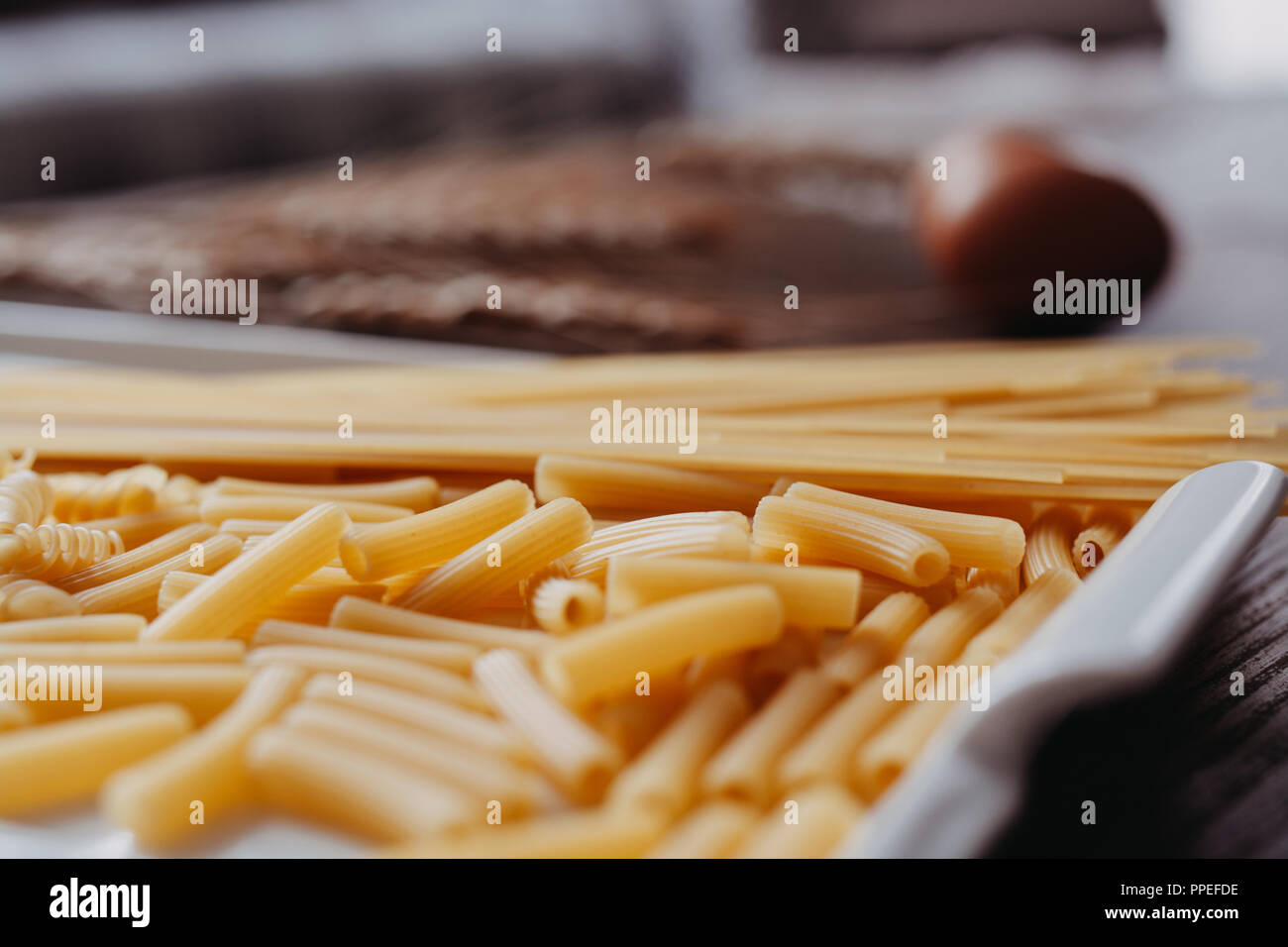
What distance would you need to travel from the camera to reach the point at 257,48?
451cm

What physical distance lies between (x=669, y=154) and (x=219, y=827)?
315 cm

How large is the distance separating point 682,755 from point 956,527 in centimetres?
38

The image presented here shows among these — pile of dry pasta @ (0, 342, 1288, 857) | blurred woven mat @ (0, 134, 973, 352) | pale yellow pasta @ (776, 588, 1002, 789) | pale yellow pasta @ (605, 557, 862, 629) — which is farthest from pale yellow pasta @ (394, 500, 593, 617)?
blurred woven mat @ (0, 134, 973, 352)

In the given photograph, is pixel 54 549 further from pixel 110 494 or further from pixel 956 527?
pixel 956 527

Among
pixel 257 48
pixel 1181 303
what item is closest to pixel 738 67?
pixel 257 48

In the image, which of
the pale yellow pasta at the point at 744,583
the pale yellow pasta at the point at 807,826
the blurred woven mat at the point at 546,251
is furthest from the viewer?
the blurred woven mat at the point at 546,251

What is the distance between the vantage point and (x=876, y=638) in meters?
0.92

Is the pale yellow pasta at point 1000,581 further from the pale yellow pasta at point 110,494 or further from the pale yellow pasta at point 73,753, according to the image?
the pale yellow pasta at point 110,494

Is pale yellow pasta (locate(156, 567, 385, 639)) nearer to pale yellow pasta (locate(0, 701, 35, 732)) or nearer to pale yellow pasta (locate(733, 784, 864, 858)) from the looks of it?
pale yellow pasta (locate(0, 701, 35, 732))

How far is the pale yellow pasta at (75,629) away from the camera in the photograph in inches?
38.0

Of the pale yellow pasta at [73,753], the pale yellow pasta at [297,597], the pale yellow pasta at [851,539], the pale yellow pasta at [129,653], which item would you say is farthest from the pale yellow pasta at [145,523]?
the pale yellow pasta at [851,539]

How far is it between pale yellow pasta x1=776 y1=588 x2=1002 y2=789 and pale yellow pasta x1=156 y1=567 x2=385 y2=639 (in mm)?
462

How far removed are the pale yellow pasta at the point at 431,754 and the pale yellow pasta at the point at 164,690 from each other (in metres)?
0.07

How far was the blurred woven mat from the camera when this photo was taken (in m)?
2.13
